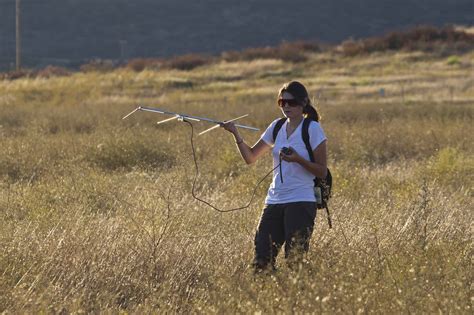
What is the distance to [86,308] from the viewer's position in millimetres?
6008

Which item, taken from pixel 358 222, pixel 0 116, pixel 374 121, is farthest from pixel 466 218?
pixel 0 116

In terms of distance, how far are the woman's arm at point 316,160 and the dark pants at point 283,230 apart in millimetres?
199

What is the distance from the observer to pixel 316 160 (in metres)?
6.43

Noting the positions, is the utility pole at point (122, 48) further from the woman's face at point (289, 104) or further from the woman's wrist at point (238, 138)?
the woman's face at point (289, 104)

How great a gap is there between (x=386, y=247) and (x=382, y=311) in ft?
5.48

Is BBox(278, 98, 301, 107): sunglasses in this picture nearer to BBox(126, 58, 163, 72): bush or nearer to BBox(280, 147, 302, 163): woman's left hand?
BBox(280, 147, 302, 163): woman's left hand

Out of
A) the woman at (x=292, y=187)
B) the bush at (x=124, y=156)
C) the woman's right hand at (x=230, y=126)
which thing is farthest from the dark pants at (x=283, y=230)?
the bush at (x=124, y=156)

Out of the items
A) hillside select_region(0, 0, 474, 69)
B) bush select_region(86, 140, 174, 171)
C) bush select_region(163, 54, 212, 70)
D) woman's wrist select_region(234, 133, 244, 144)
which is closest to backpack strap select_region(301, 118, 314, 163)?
woman's wrist select_region(234, 133, 244, 144)

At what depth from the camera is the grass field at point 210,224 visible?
18.8 ft

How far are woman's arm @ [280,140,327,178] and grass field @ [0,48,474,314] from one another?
0.58m

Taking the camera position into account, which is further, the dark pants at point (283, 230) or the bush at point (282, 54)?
the bush at point (282, 54)

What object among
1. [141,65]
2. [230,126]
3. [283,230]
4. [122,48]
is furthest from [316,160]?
[122,48]

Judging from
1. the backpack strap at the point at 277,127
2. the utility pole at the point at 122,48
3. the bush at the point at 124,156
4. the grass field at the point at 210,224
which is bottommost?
the utility pole at the point at 122,48

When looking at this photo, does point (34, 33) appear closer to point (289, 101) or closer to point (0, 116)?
point (0, 116)
